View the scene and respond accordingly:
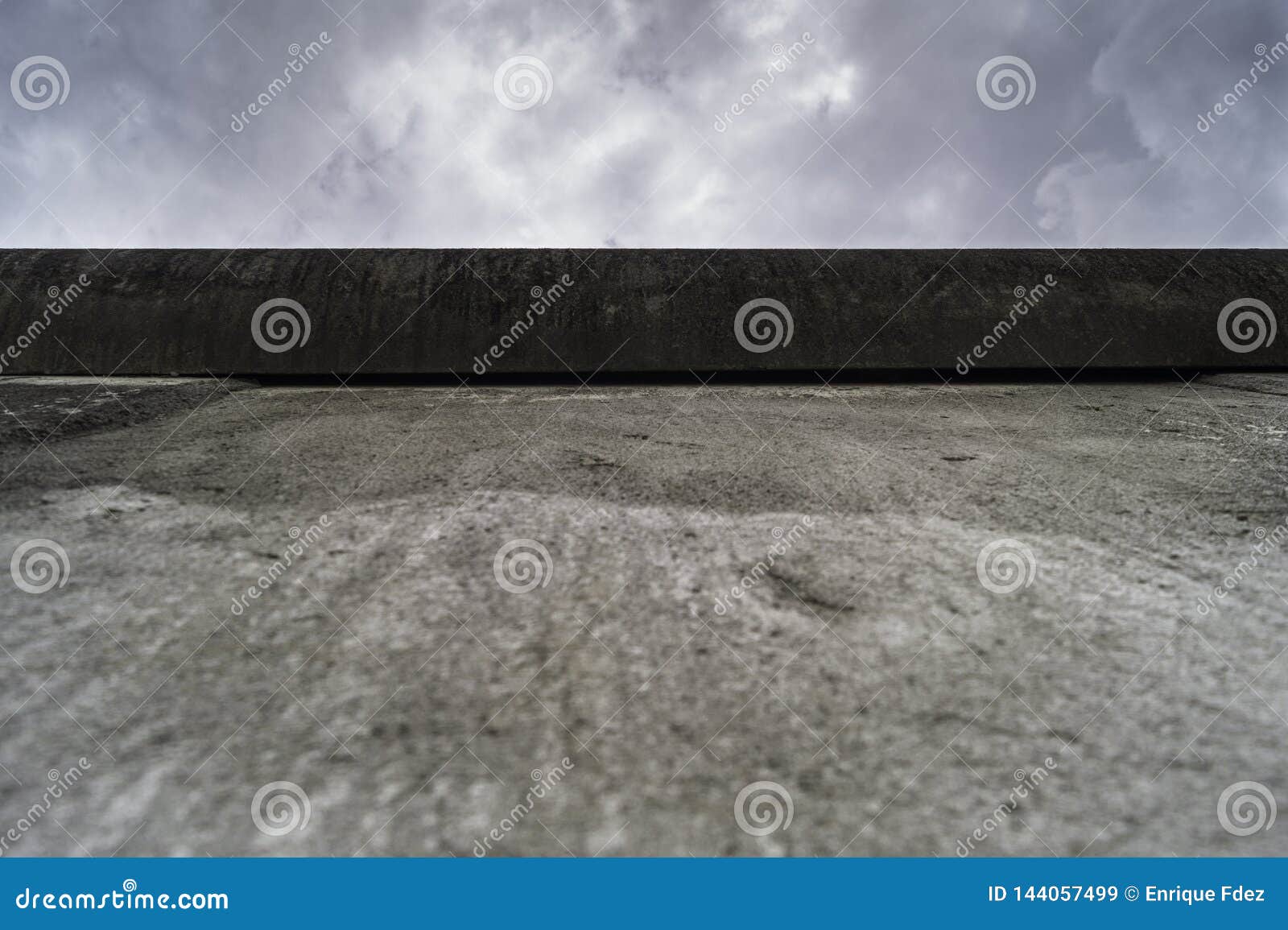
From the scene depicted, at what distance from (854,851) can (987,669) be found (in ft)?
1.43

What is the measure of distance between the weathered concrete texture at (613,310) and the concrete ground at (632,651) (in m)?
2.25

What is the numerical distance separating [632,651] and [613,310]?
356 centimetres

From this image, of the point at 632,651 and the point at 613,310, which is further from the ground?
the point at 613,310

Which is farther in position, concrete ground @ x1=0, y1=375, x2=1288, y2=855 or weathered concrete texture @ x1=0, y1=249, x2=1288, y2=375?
weathered concrete texture @ x1=0, y1=249, x2=1288, y2=375

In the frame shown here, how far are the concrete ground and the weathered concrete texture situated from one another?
2249 mm

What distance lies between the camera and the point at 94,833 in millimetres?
856

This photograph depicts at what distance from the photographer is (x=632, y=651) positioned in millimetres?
1197

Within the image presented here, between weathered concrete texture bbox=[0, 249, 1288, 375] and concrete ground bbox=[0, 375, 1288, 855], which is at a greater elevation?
weathered concrete texture bbox=[0, 249, 1288, 375]

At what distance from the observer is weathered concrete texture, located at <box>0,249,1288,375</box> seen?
432 centimetres

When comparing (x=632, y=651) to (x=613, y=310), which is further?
(x=613, y=310)

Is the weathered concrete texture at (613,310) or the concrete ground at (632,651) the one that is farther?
the weathered concrete texture at (613,310)

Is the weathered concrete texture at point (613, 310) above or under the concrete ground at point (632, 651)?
above

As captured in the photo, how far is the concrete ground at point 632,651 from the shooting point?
2.92 ft

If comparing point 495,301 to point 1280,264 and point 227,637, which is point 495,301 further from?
point 1280,264
